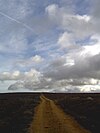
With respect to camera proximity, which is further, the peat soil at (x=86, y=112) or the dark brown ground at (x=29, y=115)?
the peat soil at (x=86, y=112)

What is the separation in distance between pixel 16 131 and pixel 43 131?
2.78 metres

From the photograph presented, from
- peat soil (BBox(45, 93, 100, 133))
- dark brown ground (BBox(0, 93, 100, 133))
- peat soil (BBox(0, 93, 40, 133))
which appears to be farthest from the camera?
peat soil (BBox(45, 93, 100, 133))

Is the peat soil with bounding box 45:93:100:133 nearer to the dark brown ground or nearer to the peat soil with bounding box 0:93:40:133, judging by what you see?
the dark brown ground

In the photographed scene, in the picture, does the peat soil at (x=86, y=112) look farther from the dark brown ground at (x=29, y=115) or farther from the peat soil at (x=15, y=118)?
the peat soil at (x=15, y=118)

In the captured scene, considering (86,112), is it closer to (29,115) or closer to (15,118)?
(29,115)

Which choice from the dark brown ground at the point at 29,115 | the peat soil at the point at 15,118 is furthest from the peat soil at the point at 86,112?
the peat soil at the point at 15,118

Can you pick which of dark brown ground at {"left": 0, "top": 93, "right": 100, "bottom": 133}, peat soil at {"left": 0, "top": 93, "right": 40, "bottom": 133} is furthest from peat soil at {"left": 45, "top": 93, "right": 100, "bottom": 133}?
peat soil at {"left": 0, "top": 93, "right": 40, "bottom": 133}

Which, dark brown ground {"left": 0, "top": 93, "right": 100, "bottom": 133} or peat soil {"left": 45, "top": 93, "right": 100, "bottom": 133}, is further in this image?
peat soil {"left": 45, "top": 93, "right": 100, "bottom": 133}

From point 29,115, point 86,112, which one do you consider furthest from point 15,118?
point 86,112

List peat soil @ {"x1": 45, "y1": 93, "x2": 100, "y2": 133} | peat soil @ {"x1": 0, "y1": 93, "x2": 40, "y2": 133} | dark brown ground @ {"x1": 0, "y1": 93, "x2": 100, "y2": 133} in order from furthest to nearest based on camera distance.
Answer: peat soil @ {"x1": 45, "y1": 93, "x2": 100, "y2": 133}, dark brown ground @ {"x1": 0, "y1": 93, "x2": 100, "y2": 133}, peat soil @ {"x1": 0, "y1": 93, "x2": 40, "y2": 133}

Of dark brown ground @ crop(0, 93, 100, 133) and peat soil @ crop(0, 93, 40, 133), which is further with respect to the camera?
dark brown ground @ crop(0, 93, 100, 133)

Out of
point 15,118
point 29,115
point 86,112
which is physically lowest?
point 15,118

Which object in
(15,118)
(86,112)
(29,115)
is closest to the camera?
(15,118)

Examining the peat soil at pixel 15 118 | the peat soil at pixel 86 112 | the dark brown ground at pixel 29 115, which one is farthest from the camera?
the peat soil at pixel 86 112
